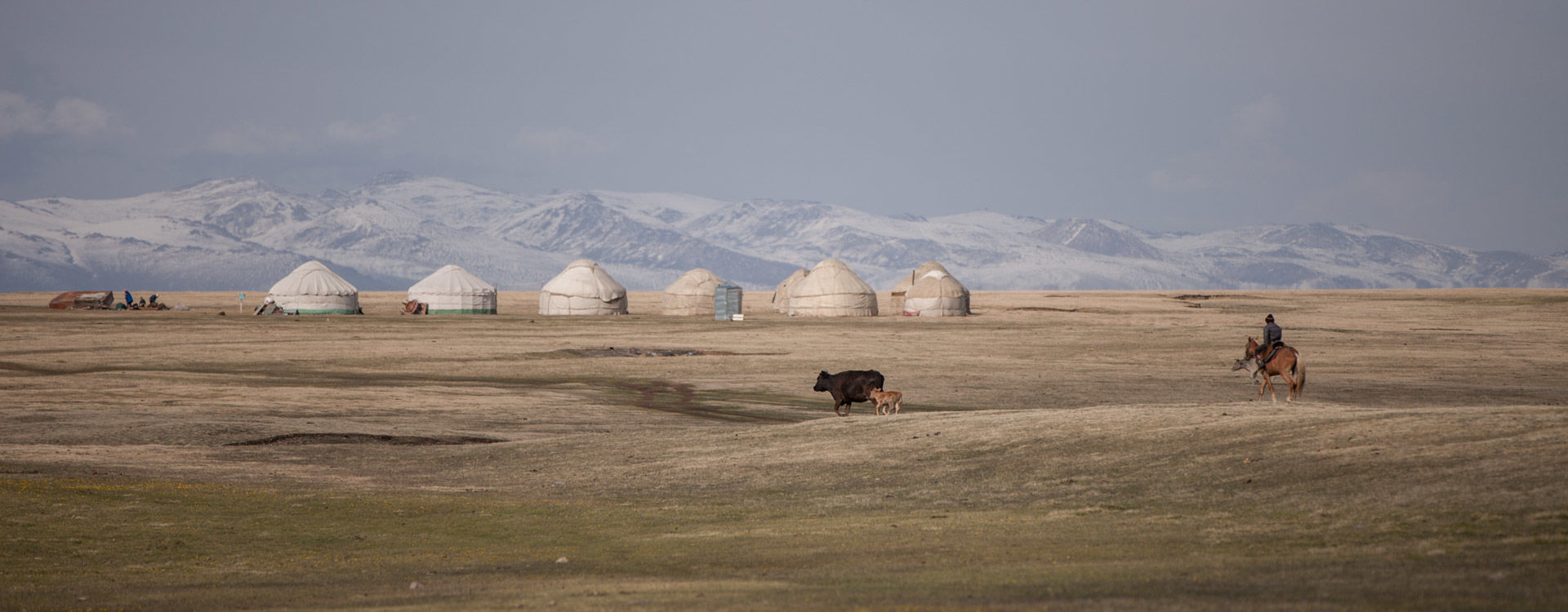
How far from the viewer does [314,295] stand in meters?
95.9

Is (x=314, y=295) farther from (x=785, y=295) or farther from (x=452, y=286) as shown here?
(x=785, y=295)

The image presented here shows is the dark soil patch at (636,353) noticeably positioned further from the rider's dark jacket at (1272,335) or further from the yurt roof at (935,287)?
the yurt roof at (935,287)

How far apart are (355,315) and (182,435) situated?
66.3 metres

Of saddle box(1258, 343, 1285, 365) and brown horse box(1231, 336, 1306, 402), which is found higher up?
saddle box(1258, 343, 1285, 365)

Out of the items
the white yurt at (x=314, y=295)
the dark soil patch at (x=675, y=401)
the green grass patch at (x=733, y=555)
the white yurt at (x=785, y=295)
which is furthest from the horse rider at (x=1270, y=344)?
the white yurt at (x=314, y=295)

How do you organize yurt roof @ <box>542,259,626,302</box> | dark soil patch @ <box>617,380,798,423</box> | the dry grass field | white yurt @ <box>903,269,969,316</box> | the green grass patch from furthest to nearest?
yurt roof @ <box>542,259,626,302</box> < white yurt @ <box>903,269,969,316</box> < dark soil patch @ <box>617,380,798,423</box> < the dry grass field < the green grass patch

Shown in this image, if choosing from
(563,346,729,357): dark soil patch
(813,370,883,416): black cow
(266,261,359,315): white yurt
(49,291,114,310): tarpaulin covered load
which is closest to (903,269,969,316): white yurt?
(563,346,729,357): dark soil patch

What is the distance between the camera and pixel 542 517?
1816cm

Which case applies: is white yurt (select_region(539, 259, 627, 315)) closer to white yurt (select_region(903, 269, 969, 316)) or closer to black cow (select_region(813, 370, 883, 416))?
white yurt (select_region(903, 269, 969, 316))

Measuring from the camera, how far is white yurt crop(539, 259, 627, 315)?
98625 millimetres

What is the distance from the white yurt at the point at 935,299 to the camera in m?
95.9

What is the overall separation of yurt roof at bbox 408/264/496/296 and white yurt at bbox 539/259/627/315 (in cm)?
524

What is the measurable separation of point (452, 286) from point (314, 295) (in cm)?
1083

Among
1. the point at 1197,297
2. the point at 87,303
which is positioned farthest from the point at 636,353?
the point at 1197,297
